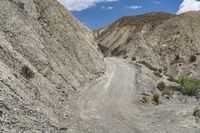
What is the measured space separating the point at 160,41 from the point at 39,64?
60541 mm

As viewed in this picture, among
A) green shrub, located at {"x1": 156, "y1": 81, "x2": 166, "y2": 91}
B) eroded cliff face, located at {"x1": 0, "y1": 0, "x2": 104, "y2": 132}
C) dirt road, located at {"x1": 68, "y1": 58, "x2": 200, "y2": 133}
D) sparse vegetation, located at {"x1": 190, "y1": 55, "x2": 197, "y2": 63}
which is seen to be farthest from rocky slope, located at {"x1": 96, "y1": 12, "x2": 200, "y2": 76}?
dirt road, located at {"x1": 68, "y1": 58, "x2": 200, "y2": 133}

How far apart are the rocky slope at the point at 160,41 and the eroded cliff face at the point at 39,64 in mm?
32690

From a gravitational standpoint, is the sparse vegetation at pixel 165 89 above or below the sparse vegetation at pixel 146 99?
below

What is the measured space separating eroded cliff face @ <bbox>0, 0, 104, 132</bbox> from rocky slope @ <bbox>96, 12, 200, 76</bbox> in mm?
32690

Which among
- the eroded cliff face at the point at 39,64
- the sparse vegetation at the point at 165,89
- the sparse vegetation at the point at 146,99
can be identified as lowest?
the sparse vegetation at the point at 165,89

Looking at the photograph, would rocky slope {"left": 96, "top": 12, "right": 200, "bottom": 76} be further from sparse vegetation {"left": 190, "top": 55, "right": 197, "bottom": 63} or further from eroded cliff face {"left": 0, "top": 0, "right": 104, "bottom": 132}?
eroded cliff face {"left": 0, "top": 0, "right": 104, "bottom": 132}

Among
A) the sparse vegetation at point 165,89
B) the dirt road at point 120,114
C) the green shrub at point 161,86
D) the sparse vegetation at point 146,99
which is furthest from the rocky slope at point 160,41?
the dirt road at point 120,114

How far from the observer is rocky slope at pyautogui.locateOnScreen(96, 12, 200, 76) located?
74438 millimetres

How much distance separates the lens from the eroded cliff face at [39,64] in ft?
66.6

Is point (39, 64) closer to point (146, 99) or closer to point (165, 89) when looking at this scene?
point (146, 99)

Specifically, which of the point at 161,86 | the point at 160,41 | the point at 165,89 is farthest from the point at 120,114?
the point at 160,41

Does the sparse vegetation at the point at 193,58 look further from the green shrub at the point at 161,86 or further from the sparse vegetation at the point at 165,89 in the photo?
the green shrub at the point at 161,86

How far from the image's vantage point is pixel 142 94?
34.2 meters

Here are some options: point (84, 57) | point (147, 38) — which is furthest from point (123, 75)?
point (147, 38)
